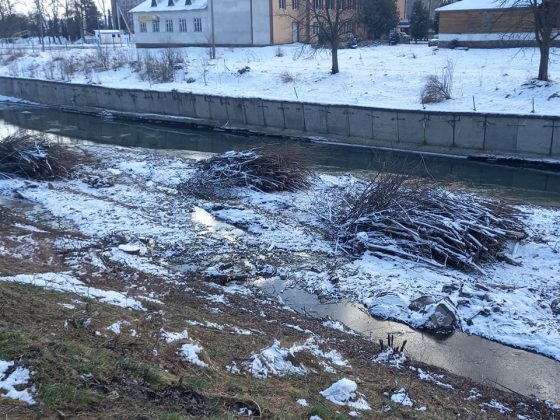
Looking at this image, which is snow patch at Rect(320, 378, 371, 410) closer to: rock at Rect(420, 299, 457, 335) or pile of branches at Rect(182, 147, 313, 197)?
rock at Rect(420, 299, 457, 335)

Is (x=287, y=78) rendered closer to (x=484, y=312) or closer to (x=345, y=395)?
(x=484, y=312)

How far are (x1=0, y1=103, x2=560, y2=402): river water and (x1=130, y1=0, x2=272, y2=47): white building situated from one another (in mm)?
17281

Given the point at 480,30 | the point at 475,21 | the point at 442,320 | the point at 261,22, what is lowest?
the point at 442,320

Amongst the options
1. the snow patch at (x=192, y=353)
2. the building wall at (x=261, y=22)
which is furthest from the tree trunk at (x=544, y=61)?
the building wall at (x=261, y=22)

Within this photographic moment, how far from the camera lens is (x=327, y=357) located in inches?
303

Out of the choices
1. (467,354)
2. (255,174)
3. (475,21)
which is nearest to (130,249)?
(255,174)

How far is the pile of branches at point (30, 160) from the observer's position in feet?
58.4

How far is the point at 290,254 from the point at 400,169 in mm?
7984

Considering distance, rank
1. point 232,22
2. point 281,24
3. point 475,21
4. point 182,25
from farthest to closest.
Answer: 1. point 182,25
2. point 232,22
3. point 281,24
4. point 475,21

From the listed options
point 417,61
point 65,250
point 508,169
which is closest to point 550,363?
point 65,250

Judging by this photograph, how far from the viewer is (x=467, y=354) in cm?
873

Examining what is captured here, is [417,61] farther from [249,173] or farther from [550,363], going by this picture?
[550,363]

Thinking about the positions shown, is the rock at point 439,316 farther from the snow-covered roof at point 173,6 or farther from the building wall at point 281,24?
the snow-covered roof at point 173,6

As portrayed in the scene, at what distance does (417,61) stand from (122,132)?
18397 millimetres
